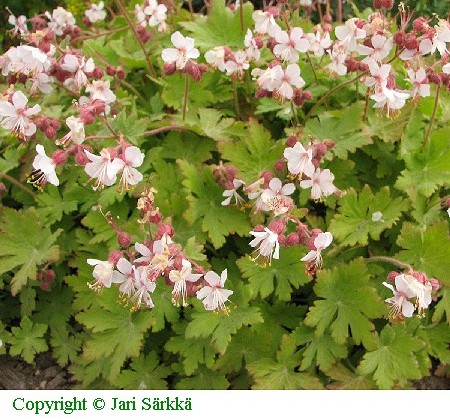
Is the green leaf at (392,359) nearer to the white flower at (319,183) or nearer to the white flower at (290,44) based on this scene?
the white flower at (319,183)

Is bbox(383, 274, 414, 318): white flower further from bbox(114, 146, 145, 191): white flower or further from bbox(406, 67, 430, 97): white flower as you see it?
bbox(114, 146, 145, 191): white flower

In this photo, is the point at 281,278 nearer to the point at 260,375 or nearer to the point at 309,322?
the point at 309,322

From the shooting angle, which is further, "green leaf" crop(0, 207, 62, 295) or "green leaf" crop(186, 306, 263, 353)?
"green leaf" crop(0, 207, 62, 295)

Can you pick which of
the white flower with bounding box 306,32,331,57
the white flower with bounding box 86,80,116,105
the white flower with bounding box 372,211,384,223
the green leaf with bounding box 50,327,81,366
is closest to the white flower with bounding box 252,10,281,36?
the white flower with bounding box 306,32,331,57

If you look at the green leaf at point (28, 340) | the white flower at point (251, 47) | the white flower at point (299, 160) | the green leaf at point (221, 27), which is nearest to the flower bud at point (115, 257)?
the white flower at point (299, 160)

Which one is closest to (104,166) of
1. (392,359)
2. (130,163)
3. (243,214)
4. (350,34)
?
(130,163)
